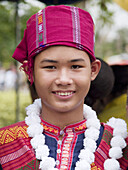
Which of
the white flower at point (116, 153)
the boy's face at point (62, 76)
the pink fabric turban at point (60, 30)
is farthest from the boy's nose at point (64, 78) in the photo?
the white flower at point (116, 153)

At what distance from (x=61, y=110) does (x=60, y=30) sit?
17.4 inches

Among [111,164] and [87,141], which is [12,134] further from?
[111,164]

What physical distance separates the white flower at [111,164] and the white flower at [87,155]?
8 centimetres

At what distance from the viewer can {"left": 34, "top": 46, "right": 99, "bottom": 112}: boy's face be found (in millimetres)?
1365

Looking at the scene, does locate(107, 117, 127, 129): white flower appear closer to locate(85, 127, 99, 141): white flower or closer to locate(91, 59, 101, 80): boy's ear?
locate(85, 127, 99, 141): white flower

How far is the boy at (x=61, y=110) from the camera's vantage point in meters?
1.38

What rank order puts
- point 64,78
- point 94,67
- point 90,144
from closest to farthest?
point 64,78 < point 90,144 < point 94,67

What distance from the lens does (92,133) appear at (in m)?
1.49

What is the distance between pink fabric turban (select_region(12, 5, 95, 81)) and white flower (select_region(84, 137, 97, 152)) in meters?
0.49

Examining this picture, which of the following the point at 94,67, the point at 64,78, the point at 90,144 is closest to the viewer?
the point at 64,78

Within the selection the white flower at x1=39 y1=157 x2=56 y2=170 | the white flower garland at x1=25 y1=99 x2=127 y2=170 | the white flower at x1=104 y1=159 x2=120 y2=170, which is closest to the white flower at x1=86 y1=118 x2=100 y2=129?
the white flower garland at x1=25 y1=99 x2=127 y2=170

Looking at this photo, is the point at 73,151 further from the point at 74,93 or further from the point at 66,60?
the point at 66,60

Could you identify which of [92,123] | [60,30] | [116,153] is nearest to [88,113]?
[92,123]

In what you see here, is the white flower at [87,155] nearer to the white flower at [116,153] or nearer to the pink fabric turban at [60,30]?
the white flower at [116,153]
